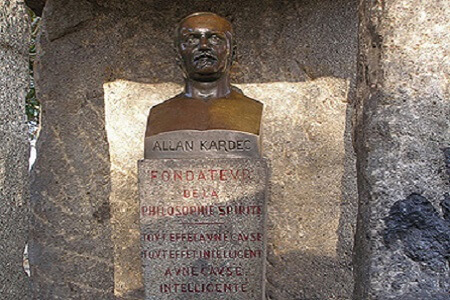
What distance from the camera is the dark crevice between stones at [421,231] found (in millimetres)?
1611

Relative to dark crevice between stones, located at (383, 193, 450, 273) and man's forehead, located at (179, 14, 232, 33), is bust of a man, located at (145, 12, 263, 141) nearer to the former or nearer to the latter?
man's forehead, located at (179, 14, 232, 33)

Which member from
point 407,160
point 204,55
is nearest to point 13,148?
point 204,55

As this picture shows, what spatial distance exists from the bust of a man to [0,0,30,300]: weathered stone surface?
2.58ft

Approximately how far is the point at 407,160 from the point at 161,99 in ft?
7.46

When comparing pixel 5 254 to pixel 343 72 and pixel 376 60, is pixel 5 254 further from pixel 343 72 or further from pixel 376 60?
pixel 343 72

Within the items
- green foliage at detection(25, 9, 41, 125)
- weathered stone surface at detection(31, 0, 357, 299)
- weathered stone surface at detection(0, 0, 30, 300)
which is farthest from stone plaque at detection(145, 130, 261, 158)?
green foliage at detection(25, 9, 41, 125)

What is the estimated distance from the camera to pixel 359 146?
1.82 m

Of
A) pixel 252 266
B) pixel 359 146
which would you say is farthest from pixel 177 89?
pixel 359 146

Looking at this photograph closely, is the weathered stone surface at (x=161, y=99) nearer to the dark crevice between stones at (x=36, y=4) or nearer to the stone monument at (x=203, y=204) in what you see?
the dark crevice between stones at (x=36, y=4)

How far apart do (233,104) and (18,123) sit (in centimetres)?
116

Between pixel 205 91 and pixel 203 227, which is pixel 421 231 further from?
pixel 205 91

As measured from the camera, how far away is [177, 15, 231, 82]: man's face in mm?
2783

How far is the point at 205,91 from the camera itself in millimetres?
2922

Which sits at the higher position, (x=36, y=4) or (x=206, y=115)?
(x=36, y=4)
